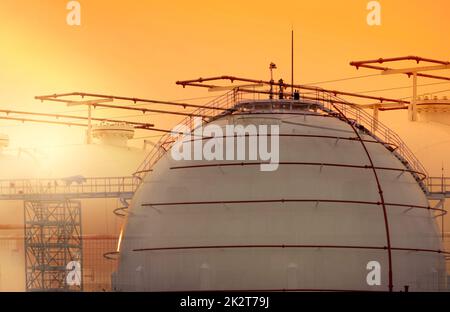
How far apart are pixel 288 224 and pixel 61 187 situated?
30309 mm

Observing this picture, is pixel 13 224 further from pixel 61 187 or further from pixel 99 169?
pixel 99 169

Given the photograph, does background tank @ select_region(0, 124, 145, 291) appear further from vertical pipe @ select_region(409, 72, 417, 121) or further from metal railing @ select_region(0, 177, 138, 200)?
vertical pipe @ select_region(409, 72, 417, 121)

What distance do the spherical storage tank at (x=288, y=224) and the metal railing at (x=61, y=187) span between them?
873 inches

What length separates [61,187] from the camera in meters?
79.6

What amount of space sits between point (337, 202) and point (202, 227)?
4.47 m

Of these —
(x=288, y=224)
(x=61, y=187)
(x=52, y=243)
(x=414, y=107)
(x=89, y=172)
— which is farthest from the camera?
(x=414, y=107)

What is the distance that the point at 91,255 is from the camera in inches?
2950

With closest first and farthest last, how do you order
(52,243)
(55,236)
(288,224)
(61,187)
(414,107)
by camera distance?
(288,224), (52,243), (55,236), (61,187), (414,107)

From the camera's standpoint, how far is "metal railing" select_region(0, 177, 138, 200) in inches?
3051

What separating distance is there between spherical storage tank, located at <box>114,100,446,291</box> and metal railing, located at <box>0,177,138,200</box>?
2217 centimetres

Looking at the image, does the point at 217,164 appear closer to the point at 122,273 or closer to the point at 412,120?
the point at 122,273

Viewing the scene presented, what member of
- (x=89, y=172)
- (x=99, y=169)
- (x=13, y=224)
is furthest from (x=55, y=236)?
(x=99, y=169)
